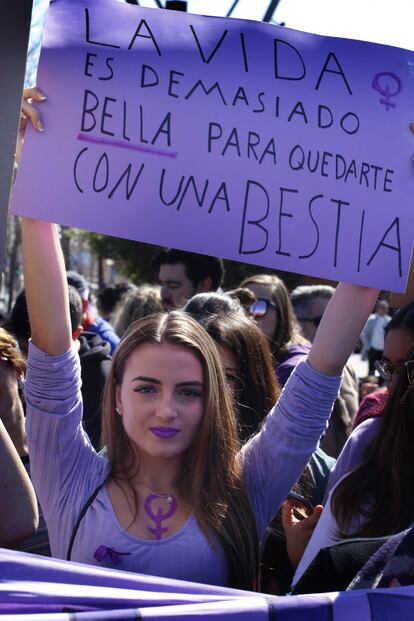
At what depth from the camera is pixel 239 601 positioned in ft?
4.40

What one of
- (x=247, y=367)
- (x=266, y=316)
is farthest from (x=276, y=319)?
(x=247, y=367)

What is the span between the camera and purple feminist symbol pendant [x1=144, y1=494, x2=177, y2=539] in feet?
6.13

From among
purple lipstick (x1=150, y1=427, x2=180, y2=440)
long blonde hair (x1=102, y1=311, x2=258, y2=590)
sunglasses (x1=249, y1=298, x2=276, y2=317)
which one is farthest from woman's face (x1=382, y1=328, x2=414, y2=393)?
sunglasses (x1=249, y1=298, x2=276, y2=317)

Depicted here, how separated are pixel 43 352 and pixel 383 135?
93 centimetres

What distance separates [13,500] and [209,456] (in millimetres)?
452

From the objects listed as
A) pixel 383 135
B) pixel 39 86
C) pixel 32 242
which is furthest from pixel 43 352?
pixel 383 135

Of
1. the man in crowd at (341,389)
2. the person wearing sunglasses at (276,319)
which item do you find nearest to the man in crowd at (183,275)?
the person wearing sunglasses at (276,319)

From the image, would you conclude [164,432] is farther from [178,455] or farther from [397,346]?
[397,346]

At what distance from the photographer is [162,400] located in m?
1.92

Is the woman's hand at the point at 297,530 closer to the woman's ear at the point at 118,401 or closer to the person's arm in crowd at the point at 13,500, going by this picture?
the woman's ear at the point at 118,401

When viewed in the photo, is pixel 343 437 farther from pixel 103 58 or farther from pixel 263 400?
pixel 103 58

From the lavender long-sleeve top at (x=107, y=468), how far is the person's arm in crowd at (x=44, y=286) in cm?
4

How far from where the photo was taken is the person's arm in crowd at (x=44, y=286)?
189 centimetres

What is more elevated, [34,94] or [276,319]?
[34,94]
